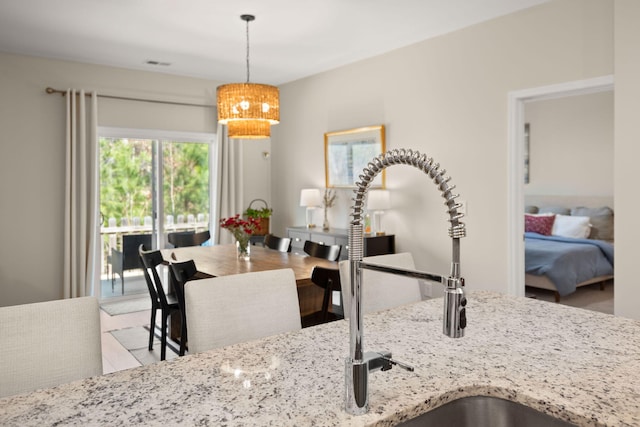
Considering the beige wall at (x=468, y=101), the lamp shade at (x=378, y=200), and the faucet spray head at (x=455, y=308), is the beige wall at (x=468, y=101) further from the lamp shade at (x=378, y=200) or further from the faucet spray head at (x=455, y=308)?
the faucet spray head at (x=455, y=308)

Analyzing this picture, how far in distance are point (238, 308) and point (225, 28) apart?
3165 mm

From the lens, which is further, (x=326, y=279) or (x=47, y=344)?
(x=326, y=279)

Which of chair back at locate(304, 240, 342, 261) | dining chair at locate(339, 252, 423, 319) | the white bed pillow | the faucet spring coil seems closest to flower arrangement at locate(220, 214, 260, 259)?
chair back at locate(304, 240, 342, 261)

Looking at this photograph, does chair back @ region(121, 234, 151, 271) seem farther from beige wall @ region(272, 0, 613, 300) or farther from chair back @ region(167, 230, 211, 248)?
beige wall @ region(272, 0, 613, 300)

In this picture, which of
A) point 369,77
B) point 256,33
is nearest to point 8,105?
point 256,33

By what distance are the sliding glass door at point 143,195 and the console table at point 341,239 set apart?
130 cm

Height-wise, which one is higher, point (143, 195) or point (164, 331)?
point (143, 195)

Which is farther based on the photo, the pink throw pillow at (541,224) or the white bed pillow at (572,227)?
the pink throw pillow at (541,224)

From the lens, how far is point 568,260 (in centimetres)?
523

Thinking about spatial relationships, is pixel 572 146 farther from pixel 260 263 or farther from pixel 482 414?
pixel 482 414

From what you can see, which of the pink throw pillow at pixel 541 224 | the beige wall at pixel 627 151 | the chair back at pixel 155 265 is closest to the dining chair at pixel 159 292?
the chair back at pixel 155 265

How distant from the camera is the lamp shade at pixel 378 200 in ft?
16.0

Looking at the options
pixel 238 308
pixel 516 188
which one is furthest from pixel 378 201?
pixel 238 308

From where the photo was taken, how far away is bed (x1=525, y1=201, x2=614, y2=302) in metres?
5.14
